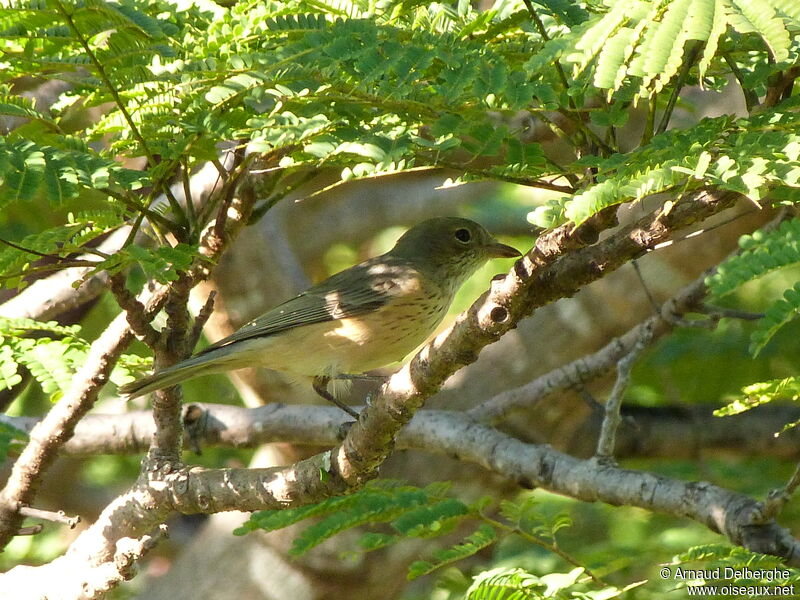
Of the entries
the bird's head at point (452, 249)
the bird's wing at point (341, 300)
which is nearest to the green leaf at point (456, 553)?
the bird's wing at point (341, 300)

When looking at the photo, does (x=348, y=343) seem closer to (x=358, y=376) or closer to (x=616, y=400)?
(x=358, y=376)

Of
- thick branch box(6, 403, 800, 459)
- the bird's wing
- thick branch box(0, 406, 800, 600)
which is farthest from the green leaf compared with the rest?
the bird's wing

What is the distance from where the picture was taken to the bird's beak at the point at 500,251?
5625 mm

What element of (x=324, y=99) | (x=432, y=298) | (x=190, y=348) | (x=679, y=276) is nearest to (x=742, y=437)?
(x=679, y=276)

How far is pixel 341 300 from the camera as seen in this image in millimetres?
5168

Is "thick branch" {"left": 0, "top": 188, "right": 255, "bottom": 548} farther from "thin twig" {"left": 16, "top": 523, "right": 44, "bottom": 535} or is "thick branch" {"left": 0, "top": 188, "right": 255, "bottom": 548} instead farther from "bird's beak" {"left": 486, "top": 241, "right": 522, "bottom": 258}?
"bird's beak" {"left": 486, "top": 241, "right": 522, "bottom": 258}

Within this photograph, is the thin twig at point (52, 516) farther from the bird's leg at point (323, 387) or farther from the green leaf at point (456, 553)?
the bird's leg at point (323, 387)

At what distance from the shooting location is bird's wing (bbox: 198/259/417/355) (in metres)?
5.02

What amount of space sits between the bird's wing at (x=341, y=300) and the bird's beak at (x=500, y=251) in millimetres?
660

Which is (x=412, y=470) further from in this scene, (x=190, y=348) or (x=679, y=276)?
(x=190, y=348)

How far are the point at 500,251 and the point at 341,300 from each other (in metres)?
1.13

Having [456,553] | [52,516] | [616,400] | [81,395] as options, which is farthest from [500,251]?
[52,516]

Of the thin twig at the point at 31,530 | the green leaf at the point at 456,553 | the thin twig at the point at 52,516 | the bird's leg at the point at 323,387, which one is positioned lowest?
the green leaf at the point at 456,553

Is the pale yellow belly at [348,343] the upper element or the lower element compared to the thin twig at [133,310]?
lower
